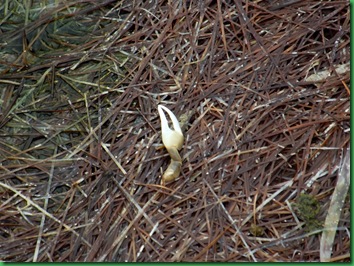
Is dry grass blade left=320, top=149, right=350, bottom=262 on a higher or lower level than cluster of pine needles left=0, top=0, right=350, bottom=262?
lower

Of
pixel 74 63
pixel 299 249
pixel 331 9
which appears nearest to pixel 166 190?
pixel 299 249

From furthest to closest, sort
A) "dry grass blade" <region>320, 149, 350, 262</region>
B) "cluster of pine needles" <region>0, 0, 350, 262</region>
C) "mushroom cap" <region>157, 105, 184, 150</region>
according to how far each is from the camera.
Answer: "mushroom cap" <region>157, 105, 184, 150</region>, "cluster of pine needles" <region>0, 0, 350, 262</region>, "dry grass blade" <region>320, 149, 350, 262</region>

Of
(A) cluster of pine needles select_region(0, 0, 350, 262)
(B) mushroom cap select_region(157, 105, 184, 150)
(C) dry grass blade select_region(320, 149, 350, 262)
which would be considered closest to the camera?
(C) dry grass blade select_region(320, 149, 350, 262)

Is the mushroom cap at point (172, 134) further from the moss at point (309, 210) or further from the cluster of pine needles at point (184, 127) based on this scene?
the moss at point (309, 210)

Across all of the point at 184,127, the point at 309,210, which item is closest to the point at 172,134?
the point at 184,127

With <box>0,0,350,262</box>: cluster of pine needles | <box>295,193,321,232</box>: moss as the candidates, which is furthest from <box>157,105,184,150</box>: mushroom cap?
<box>295,193,321,232</box>: moss

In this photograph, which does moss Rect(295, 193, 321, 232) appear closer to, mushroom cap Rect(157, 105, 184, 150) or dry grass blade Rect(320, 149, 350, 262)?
dry grass blade Rect(320, 149, 350, 262)

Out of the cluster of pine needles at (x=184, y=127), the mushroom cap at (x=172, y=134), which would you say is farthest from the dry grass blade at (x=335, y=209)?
the mushroom cap at (x=172, y=134)

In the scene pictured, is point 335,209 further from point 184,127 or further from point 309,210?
point 184,127
